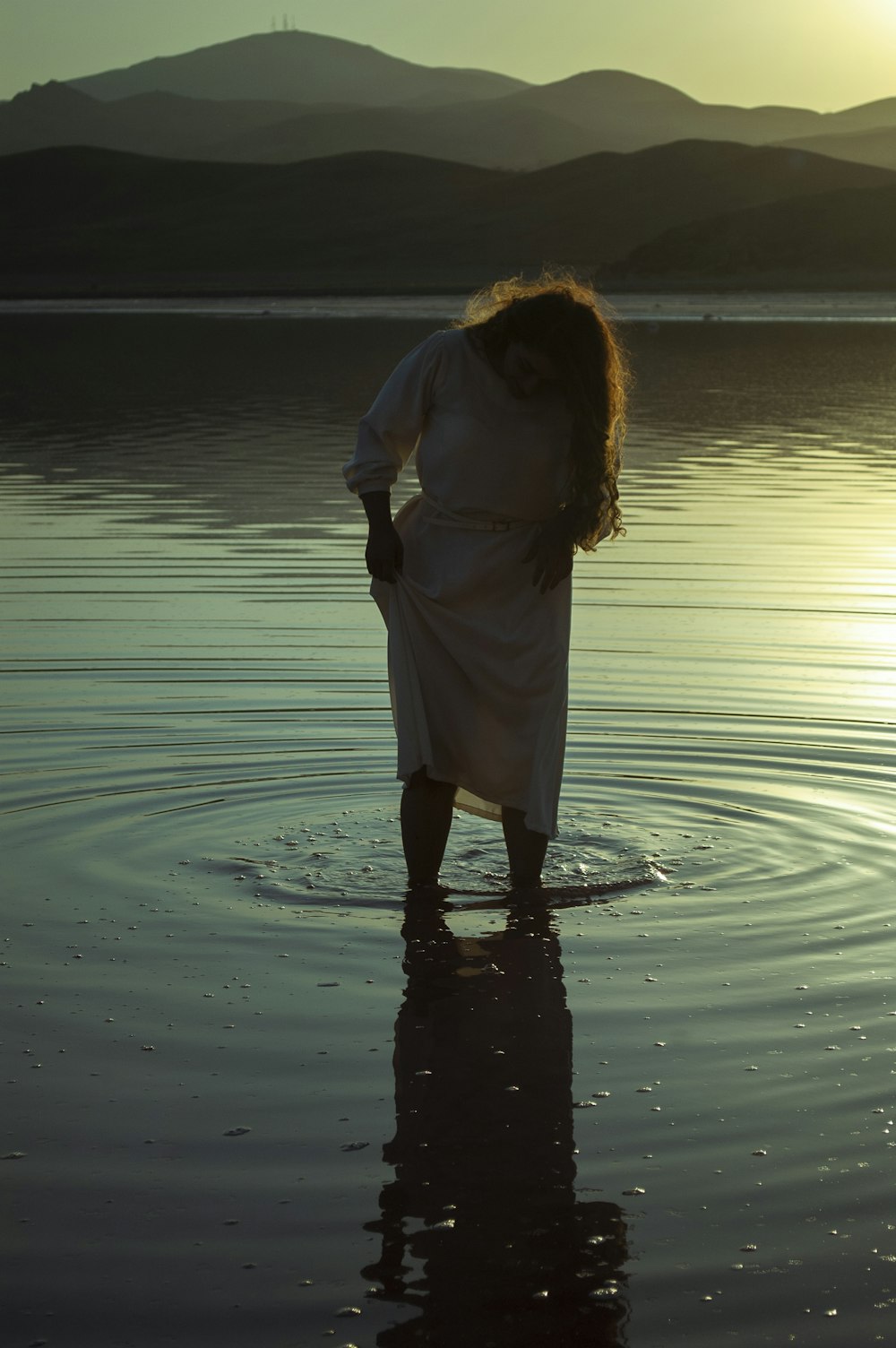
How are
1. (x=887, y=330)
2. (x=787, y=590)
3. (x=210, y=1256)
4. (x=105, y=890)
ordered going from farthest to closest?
(x=887, y=330) < (x=787, y=590) < (x=105, y=890) < (x=210, y=1256)

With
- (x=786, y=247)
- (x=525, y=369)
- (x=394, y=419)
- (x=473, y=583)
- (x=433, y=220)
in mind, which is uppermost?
(x=433, y=220)

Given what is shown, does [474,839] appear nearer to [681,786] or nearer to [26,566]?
[681,786]

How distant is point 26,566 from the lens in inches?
465

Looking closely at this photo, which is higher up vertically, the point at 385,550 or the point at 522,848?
the point at 385,550

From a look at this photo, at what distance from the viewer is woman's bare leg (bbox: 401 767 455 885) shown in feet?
18.5

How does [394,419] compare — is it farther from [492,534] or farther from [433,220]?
[433,220]

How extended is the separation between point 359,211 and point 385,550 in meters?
160

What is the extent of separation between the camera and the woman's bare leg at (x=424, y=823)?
18.5 feet

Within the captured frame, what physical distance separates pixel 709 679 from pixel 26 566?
4.89 meters

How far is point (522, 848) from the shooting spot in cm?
566

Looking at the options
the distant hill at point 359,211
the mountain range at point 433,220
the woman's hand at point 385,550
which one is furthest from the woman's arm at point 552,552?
the distant hill at point 359,211

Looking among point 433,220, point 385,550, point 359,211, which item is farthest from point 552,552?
point 359,211

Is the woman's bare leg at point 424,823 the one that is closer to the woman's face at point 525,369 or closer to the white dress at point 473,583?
the white dress at point 473,583

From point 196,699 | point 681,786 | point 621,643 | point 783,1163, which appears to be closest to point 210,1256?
point 783,1163
